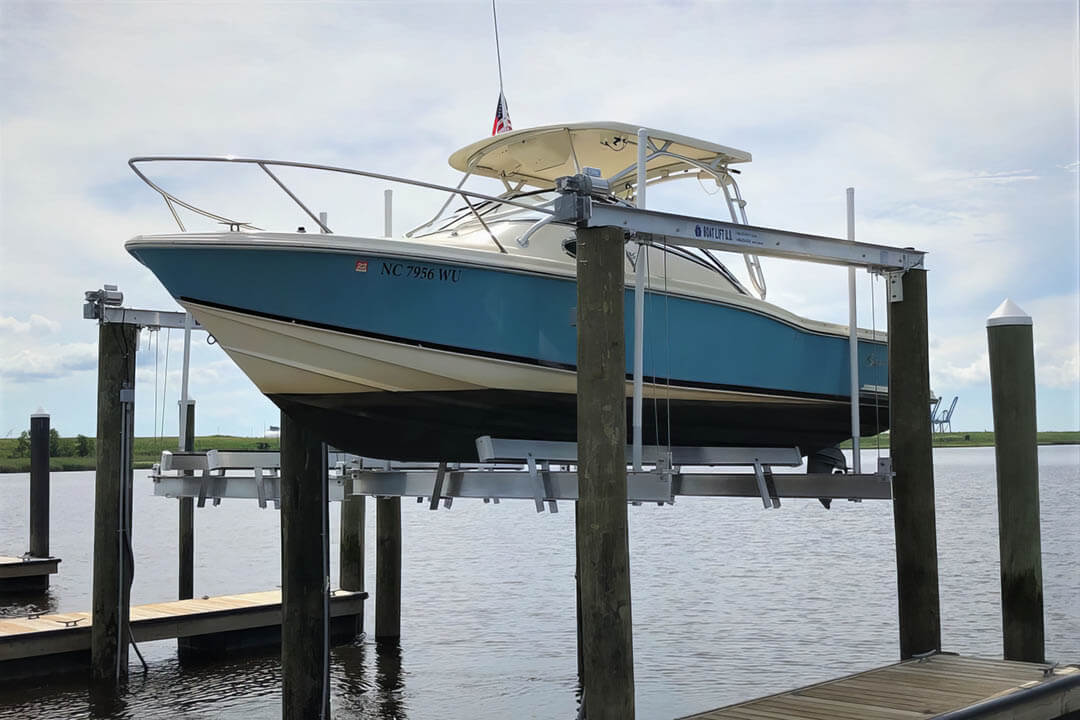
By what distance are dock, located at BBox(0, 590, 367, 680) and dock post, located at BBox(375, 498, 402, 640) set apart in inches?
12.8

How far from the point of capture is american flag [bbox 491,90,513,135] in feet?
31.5

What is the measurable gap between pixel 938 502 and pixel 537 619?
28617 millimetres

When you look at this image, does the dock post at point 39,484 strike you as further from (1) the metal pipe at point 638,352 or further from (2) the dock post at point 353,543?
(1) the metal pipe at point 638,352

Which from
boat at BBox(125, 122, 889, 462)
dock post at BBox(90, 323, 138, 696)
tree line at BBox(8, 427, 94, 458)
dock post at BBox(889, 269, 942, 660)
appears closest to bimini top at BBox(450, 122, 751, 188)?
boat at BBox(125, 122, 889, 462)

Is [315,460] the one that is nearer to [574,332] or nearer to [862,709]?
[574,332]

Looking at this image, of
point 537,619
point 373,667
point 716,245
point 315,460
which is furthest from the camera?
point 537,619

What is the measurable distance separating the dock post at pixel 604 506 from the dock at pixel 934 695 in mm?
742

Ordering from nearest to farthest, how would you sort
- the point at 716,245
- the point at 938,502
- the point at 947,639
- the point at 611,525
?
1. the point at 611,525
2. the point at 716,245
3. the point at 947,639
4. the point at 938,502

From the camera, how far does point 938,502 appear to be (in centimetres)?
4200

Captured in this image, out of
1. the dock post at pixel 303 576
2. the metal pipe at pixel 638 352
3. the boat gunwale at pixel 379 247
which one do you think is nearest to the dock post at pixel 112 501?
the dock post at pixel 303 576

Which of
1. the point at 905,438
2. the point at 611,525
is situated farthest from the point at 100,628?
the point at 905,438

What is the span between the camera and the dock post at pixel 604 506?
6.02m

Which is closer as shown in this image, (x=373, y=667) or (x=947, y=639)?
(x=373, y=667)

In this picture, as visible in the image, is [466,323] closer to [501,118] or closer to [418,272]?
[418,272]
